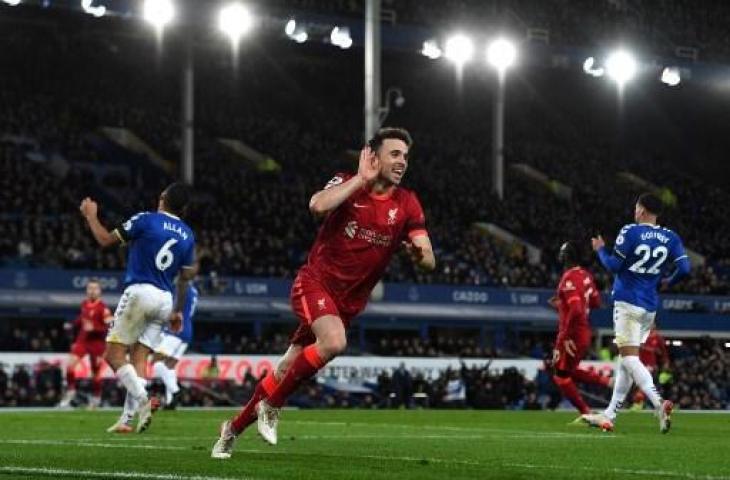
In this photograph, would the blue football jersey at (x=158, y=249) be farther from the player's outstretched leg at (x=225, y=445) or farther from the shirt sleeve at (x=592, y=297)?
the shirt sleeve at (x=592, y=297)

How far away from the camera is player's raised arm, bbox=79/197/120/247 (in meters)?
13.0

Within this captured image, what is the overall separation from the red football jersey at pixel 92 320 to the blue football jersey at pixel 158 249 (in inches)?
396

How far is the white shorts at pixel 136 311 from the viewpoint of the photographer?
1484 cm

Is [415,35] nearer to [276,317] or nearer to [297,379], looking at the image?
[276,317]

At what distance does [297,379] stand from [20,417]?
1097 centimetres

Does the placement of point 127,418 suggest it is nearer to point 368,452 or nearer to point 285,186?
point 368,452

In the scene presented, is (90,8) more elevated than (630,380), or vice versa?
(90,8)

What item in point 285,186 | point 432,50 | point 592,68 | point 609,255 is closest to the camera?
point 609,255

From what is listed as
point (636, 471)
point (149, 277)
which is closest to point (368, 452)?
point (636, 471)

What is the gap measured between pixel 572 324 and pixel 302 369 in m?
10.6

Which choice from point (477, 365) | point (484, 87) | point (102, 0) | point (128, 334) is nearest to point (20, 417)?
point (128, 334)

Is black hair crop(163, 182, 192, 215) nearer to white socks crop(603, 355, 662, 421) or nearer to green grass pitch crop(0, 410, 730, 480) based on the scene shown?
green grass pitch crop(0, 410, 730, 480)

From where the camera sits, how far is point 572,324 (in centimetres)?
2005

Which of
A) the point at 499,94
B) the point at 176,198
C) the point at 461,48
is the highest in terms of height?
the point at 461,48
